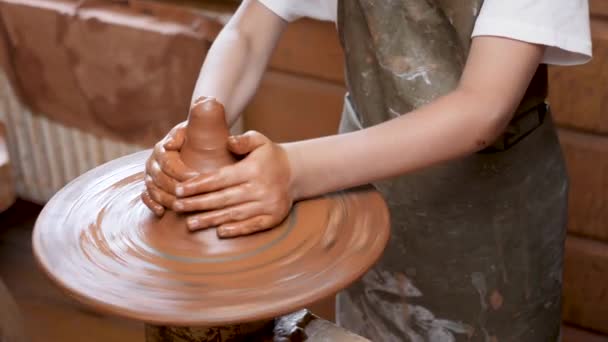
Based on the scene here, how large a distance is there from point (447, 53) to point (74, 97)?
179 centimetres

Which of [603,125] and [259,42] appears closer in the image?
[259,42]

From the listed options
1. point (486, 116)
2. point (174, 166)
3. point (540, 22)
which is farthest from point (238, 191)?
point (540, 22)

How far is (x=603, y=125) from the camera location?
78.0 inches

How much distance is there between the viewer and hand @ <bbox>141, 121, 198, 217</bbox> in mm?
1043

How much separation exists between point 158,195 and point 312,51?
1.32 meters

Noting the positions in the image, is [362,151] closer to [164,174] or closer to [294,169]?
[294,169]

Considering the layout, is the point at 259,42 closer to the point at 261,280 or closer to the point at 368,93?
the point at 368,93

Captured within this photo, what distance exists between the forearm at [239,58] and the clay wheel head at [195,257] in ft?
0.91

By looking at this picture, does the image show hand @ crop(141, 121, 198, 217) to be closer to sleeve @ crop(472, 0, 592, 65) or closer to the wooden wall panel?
sleeve @ crop(472, 0, 592, 65)

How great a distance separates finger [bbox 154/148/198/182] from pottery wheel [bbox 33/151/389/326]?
0.06 metres

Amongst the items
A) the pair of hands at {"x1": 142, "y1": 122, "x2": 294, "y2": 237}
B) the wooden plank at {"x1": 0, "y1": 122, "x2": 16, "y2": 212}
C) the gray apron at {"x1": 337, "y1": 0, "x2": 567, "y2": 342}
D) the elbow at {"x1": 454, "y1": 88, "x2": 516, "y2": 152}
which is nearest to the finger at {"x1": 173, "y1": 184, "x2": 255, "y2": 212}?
the pair of hands at {"x1": 142, "y1": 122, "x2": 294, "y2": 237}

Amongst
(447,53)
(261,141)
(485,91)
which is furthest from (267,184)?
(447,53)

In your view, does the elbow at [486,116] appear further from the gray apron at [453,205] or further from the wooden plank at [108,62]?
the wooden plank at [108,62]

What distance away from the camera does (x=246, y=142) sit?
40.8 inches
